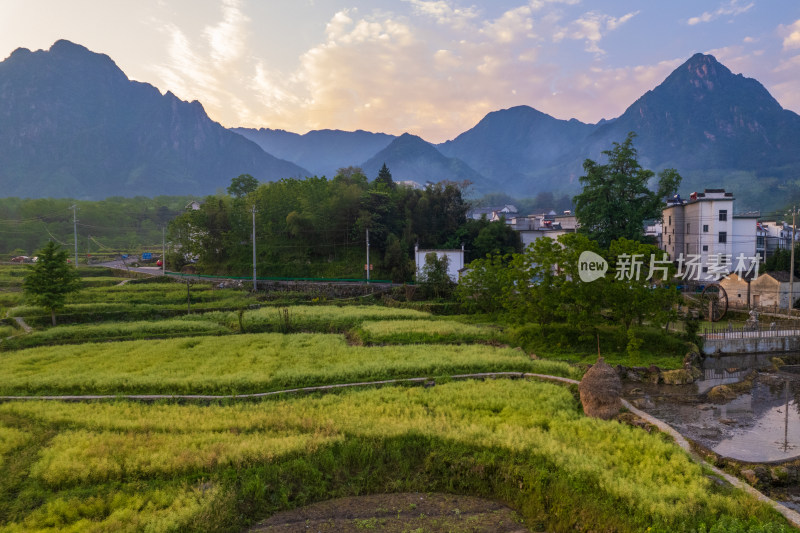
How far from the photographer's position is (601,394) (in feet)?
55.3

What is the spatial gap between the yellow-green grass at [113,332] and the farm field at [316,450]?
480 cm

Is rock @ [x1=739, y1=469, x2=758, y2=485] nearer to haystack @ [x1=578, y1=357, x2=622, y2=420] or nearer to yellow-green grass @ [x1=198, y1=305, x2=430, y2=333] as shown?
haystack @ [x1=578, y1=357, x2=622, y2=420]

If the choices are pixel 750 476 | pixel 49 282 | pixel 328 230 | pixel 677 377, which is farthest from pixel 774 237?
pixel 49 282

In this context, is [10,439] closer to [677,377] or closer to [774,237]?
[677,377]

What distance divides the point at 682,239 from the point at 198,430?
63565 mm

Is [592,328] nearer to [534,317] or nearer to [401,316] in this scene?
[534,317]

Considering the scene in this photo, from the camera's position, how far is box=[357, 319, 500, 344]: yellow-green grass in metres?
30.4

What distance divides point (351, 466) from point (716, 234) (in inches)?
2283

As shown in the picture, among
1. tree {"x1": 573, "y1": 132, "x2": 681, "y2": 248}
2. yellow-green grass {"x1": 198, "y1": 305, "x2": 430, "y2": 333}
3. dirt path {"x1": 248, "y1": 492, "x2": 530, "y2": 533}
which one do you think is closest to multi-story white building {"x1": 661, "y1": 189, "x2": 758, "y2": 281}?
tree {"x1": 573, "y1": 132, "x2": 681, "y2": 248}

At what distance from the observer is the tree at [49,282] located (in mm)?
34000

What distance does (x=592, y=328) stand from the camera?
30.2 metres

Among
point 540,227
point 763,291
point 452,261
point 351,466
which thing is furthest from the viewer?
point 540,227

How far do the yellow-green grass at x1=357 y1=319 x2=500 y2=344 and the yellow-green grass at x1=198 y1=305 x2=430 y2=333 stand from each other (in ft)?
8.56

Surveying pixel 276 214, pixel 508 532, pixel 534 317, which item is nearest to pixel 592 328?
pixel 534 317
